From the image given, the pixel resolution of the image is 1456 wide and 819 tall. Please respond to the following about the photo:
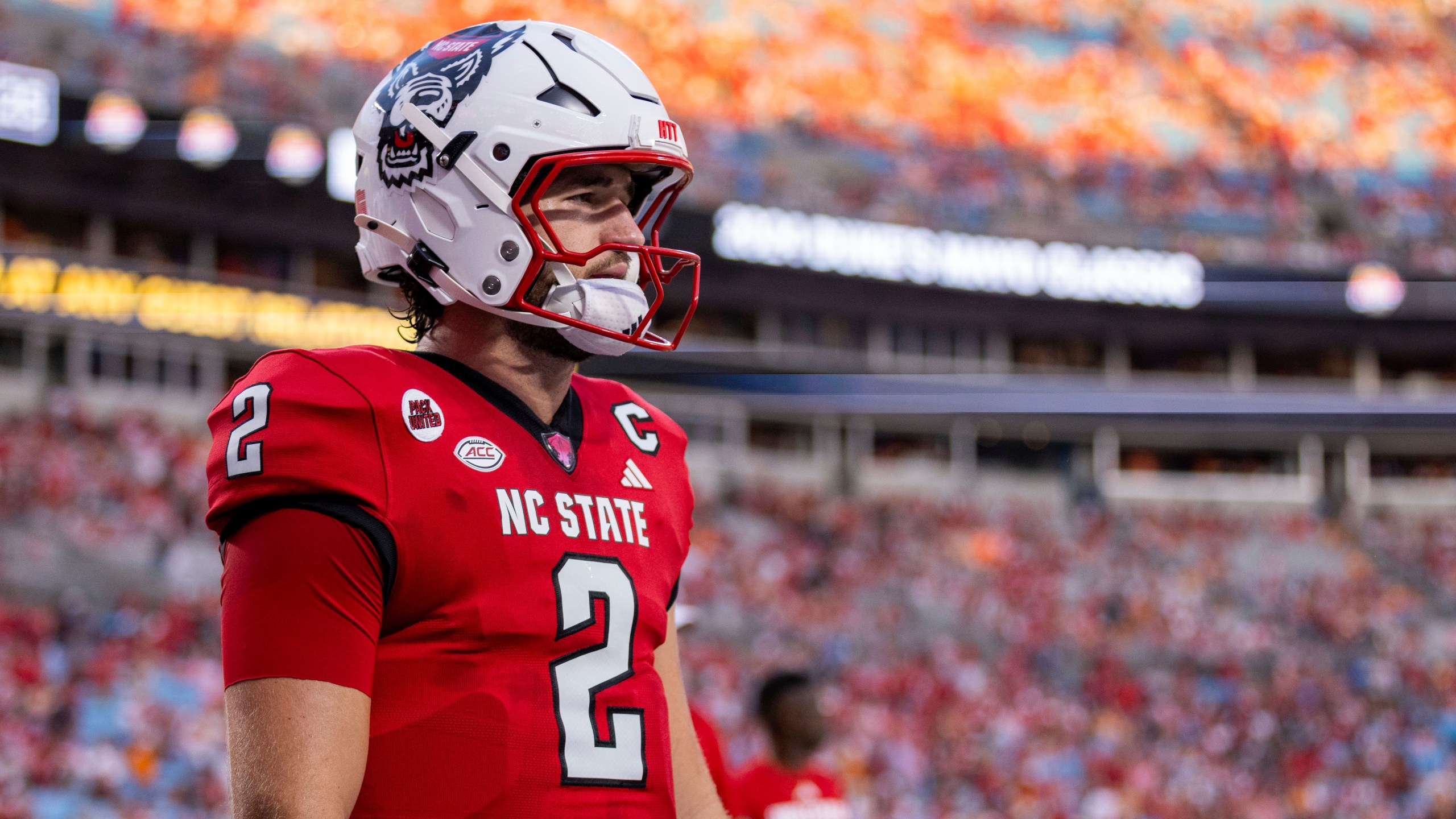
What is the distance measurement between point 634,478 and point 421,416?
1.12 ft

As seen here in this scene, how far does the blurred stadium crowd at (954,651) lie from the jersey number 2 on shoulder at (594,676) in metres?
8.38

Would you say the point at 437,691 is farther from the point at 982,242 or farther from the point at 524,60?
the point at 982,242

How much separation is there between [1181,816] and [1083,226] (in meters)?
11.8

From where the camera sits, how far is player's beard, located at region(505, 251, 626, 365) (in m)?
1.62

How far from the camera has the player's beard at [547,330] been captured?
162 centimetres

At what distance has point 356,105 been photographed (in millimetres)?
17641

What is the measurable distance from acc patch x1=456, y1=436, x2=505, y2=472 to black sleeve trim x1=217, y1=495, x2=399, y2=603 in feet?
0.47

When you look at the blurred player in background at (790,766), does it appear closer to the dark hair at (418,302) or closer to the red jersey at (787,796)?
the red jersey at (787,796)

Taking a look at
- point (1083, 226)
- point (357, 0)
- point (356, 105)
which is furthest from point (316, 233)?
point (1083, 226)

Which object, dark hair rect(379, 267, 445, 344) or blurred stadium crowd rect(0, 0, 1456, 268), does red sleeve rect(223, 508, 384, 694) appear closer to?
dark hair rect(379, 267, 445, 344)

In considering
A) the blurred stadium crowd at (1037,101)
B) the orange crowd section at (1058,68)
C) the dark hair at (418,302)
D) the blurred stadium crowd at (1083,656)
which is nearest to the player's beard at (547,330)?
the dark hair at (418,302)

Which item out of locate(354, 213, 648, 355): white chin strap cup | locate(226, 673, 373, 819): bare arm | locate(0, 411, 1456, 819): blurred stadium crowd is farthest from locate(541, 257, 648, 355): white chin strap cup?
locate(0, 411, 1456, 819): blurred stadium crowd

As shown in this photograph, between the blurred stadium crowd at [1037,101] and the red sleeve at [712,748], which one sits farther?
the blurred stadium crowd at [1037,101]

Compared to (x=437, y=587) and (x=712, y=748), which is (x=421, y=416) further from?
(x=712, y=748)
